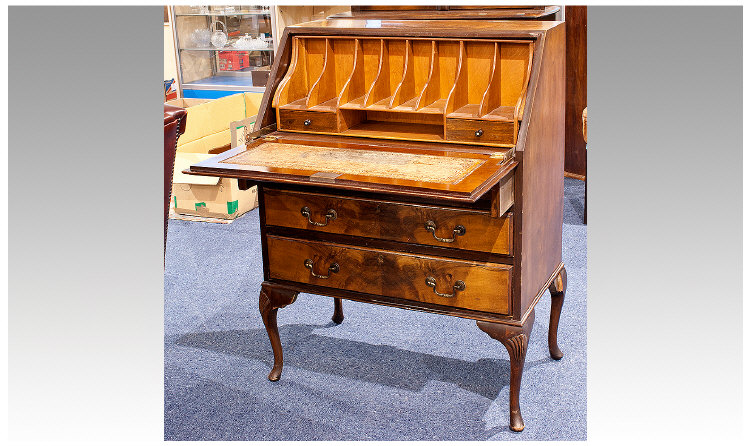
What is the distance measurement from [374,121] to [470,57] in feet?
1.52

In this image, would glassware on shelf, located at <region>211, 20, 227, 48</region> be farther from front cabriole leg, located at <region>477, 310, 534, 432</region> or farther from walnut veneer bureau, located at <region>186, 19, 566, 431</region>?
front cabriole leg, located at <region>477, 310, 534, 432</region>

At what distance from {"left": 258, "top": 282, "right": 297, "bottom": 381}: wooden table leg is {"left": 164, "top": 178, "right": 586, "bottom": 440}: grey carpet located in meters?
0.06

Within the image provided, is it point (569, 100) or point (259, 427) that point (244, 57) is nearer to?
point (569, 100)

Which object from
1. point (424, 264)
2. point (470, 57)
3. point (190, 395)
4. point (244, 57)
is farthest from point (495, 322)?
point (244, 57)

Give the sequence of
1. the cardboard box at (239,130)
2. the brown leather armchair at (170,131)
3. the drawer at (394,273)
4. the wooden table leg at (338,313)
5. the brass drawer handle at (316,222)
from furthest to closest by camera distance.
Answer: the cardboard box at (239,130), the wooden table leg at (338,313), the brass drawer handle at (316,222), the drawer at (394,273), the brown leather armchair at (170,131)

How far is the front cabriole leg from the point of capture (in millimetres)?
2451

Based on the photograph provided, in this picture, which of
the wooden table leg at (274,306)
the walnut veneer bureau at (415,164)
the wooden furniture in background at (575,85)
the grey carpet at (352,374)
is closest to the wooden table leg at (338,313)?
the grey carpet at (352,374)

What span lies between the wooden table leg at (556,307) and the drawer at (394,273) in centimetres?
51

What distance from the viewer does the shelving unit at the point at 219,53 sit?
6.64m

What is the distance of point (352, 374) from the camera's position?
3014 mm

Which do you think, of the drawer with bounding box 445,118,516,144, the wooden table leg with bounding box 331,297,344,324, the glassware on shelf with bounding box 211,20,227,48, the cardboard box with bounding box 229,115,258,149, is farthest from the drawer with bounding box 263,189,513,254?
the glassware on shelf with bounding box 211,20,227,48

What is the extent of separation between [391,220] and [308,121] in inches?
18.5

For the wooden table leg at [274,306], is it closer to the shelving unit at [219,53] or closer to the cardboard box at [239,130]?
the cardboard box at [239,130]

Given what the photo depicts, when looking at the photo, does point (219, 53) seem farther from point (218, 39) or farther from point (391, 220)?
point (391, 220)
